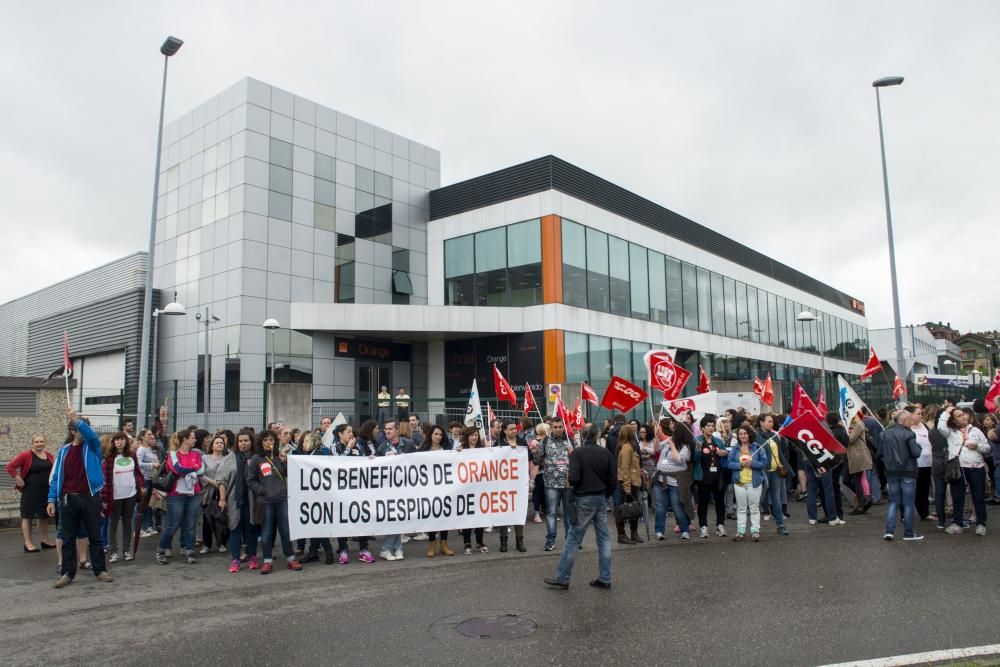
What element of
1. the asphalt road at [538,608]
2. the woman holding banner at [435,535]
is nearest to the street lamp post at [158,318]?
the woman holding banner at [435,535]

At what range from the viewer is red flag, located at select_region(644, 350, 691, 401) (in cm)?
1482

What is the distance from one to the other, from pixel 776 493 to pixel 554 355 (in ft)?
55.3

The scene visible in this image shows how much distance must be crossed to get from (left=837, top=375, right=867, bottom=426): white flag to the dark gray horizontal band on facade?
1736cm

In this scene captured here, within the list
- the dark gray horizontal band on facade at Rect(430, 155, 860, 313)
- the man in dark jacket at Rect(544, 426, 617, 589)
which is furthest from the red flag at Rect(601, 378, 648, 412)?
the dark gray horizontal band on facade at Rect(430, 155, 860, 313)

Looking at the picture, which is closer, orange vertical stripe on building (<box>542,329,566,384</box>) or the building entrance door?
orange vertical stripe on building (<box>542,329,566,384</box>)

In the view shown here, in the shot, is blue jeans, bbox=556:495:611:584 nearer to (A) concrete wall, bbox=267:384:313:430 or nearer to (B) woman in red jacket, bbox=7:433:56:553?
(B) woman in red jacket, bbox=7:433:56:553

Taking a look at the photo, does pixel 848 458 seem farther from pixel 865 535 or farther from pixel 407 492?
pixel 407 492

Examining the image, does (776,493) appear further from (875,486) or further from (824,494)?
(875,486)

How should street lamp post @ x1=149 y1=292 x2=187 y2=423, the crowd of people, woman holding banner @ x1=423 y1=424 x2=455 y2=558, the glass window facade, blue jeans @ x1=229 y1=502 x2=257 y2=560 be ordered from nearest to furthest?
1. the crowd of people
2. blue jeans @ x1=229 y1=502 x2=257 y2=560
3. woman holding banner @ x1=423 y1=424 x2=455 y2=558
4. street lamp post @ x1=149 y1=292 x2=187 y2=423
5. the glass window facade

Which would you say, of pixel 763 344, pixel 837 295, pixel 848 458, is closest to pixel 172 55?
pixel 848 458

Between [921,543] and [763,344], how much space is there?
36.1 m

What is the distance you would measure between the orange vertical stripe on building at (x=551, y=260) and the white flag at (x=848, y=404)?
1562 centimetres

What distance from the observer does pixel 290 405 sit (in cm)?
1819

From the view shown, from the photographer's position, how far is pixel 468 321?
2912 centimetres
